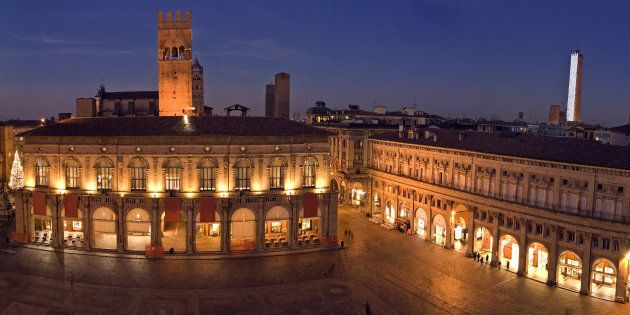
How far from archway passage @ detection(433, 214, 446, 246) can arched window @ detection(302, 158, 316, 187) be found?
55.0ft

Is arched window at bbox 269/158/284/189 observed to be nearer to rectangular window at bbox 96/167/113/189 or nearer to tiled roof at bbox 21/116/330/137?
tiled roof at bbox 21/116/330/137

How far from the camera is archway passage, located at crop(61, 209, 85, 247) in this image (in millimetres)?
56531

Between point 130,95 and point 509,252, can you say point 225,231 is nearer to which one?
point 509,252

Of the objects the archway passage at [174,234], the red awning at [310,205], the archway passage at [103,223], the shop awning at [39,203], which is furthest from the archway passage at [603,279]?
the shop awning at [39,203]

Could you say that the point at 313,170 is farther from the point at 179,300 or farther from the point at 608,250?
the point at 608,250

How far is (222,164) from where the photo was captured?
55.8 m

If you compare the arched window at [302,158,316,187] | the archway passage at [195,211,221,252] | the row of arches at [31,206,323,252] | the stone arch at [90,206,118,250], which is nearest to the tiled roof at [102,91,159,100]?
the row of arches at [31,206,323,252]

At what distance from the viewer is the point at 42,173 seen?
57.9 metres

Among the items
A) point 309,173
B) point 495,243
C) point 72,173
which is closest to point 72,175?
point 72,173

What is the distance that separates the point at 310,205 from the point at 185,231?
1408 centimetres

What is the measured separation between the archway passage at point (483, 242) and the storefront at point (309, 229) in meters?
18.0

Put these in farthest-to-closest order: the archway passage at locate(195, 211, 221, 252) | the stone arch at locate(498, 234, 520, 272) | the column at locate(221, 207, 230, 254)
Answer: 1. the archway passage at locate(195, 211, 221, 252)
2. the column at locate(221, 207, 230, 254)
3. the stone arch at locate(498, 234, 520, 272)

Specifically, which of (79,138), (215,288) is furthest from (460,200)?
(79,138)

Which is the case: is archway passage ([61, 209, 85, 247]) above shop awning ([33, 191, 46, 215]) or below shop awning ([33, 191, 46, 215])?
below
